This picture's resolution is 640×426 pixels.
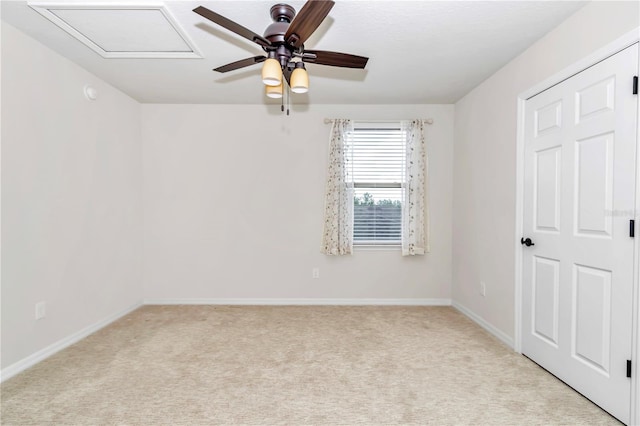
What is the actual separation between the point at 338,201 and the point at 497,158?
1786 millimetres

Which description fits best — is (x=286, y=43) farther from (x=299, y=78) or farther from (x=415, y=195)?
(x=415, y=195)

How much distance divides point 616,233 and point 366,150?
8.54 ft

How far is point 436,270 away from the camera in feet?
12.8

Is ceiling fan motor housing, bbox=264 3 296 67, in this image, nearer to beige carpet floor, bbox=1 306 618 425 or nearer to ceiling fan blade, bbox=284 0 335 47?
ceiling fan blade, bbox=284 0 335 47

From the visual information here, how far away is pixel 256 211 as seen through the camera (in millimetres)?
3918

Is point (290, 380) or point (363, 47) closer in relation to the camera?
point (290, 380)

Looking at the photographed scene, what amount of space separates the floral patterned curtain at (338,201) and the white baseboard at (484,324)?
1.48 m

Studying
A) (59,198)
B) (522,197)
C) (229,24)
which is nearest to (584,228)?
(522,197)

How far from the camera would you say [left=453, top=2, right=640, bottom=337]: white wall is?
1929mm

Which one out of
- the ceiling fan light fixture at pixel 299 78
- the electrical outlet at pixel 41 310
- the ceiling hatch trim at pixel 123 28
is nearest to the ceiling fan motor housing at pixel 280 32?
the ceiling fan light fixture at pixel 299 78

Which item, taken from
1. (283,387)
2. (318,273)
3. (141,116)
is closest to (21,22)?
(141,116)

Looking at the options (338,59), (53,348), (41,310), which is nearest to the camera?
(338,59)

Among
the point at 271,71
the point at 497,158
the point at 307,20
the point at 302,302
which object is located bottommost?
the point at 302,302

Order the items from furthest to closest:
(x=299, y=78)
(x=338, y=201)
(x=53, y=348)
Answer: (x=338, y=201), (x=53, y=348), (x=299, y=78)
